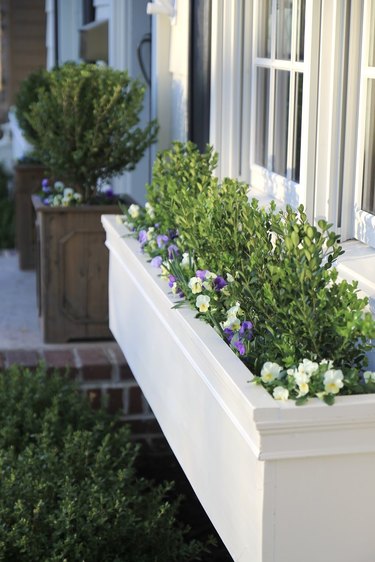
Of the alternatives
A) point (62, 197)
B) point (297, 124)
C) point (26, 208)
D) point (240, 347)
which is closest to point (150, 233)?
point (297, 124)

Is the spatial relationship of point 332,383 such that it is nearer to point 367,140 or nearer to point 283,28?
point 367,140

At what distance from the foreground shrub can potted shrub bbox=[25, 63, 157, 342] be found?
1109mm

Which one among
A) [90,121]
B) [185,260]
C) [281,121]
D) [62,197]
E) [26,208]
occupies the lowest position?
[26,208]

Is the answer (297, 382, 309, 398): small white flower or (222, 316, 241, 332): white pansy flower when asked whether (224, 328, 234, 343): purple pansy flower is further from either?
(297, 382, 309, 398): small white flower

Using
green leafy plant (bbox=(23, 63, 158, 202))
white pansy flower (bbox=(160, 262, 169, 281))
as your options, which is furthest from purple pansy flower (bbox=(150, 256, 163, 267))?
green leafy plant (bbox=(23, 63, 158, 202))

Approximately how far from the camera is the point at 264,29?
3617 mm

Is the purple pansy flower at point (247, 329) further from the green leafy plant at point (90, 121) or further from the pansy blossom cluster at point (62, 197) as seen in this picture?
the pansy blossom cluster at point (62, 197)

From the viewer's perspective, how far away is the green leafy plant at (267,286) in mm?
2238

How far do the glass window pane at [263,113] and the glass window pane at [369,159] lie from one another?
2.86 feet

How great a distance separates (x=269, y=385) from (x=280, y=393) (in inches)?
3.6

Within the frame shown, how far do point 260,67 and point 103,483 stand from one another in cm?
156

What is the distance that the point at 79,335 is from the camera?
4.89 metres

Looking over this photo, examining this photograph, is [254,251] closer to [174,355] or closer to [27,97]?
[174,355]

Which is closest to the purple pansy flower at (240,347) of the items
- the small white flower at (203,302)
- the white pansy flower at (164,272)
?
the small white flower at (203,302)
